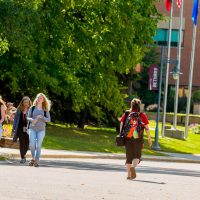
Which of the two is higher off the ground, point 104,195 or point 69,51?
point 69,51

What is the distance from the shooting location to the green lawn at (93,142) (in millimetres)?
33656

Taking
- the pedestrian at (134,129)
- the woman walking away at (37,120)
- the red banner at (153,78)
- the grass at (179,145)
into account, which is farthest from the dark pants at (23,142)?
the red banner at (153,78)

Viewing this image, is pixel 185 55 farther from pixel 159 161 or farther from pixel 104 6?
pixel 159 161

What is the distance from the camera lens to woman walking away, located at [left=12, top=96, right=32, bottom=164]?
21250 millimetres

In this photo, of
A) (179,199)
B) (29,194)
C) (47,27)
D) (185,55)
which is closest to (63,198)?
(29,194)

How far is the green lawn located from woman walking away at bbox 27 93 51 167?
1132 centimetres

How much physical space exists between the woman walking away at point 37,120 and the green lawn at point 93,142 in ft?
37.1

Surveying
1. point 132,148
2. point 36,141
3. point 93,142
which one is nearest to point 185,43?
point 93,142

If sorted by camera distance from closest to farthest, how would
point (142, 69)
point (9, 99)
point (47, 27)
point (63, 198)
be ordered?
point (63, 198), point (47, 27), point (9, 99), point (142, 69)

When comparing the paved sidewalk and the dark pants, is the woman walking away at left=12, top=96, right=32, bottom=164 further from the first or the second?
the paved sidewalk

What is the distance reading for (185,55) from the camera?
93188 mm

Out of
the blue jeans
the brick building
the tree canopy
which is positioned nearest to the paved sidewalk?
the blue jeans

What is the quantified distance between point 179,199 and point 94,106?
3450cm

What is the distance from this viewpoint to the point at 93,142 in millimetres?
38406
